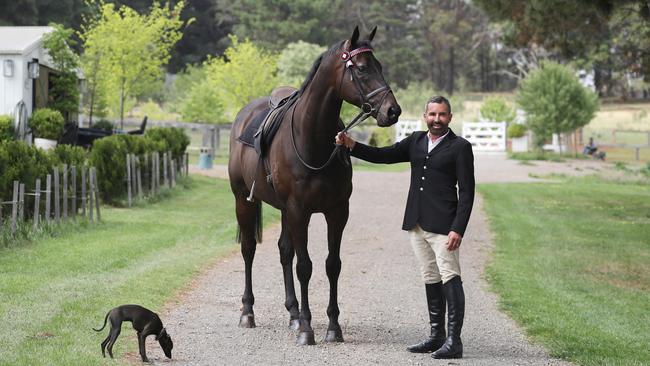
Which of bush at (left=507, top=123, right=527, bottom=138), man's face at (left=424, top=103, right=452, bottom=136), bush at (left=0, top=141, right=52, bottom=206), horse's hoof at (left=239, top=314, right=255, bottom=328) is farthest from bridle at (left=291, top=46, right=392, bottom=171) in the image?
bush at (left=507, top=123, right=527, bottom=138)

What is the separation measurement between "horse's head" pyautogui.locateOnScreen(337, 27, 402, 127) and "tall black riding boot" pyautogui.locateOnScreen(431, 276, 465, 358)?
1391 millimetres

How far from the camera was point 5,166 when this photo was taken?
15.8 m

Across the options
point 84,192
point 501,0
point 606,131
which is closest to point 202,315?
point 84,192

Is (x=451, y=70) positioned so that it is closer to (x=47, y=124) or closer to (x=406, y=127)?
(x=406, y=127)

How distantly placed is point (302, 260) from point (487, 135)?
50.1 meters

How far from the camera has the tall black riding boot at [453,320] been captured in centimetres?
779

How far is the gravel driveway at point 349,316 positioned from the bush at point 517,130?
41.5 meters

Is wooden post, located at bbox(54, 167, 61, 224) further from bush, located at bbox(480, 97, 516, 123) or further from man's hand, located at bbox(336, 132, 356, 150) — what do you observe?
bush, located at bbox(480, 97, 516, 123)

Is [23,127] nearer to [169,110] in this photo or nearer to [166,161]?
[166,161]

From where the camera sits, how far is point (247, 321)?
9.38 meters

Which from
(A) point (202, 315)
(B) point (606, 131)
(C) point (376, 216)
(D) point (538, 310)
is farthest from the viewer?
(B) point (606, 131)

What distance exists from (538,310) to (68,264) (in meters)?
6.12

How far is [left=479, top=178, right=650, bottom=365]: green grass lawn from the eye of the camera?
9.33 meters

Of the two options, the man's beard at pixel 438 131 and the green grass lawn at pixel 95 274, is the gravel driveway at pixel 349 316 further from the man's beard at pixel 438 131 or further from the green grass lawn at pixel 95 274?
the man's beard at pixel 438 131
